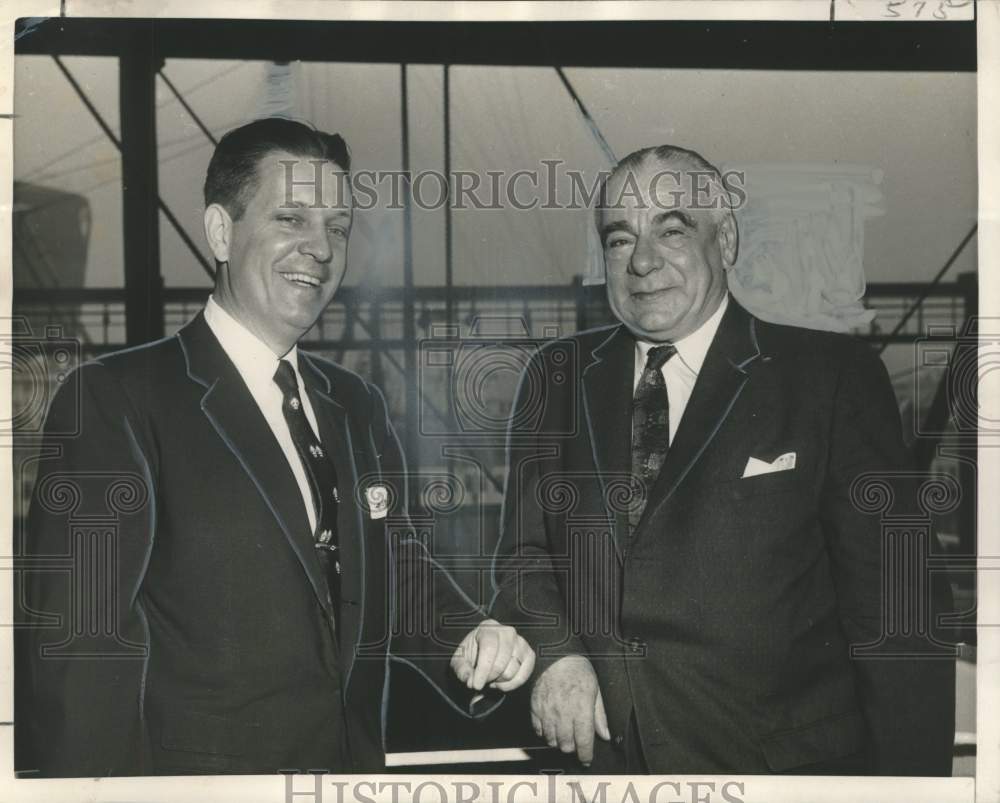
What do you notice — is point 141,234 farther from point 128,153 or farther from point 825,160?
point 825,160

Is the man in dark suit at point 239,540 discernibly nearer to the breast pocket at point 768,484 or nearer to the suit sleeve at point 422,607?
the suit sleeve at point 422,607

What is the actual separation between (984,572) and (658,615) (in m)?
1.05

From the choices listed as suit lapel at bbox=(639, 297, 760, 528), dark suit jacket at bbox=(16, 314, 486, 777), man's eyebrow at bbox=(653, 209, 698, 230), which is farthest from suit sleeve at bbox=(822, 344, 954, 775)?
dark suit jacket at bbox=(16, 314, 486, 777)

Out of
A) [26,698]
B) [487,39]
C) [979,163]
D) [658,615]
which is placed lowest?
[26,698]

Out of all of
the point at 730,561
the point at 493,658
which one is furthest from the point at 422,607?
the point at 730,561

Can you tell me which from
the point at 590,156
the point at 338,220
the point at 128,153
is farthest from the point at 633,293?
the point at 128,153

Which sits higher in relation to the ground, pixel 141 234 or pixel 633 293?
pixel 141 234

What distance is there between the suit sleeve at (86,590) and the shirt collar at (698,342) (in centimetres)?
166

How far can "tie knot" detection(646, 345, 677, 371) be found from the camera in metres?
3.02

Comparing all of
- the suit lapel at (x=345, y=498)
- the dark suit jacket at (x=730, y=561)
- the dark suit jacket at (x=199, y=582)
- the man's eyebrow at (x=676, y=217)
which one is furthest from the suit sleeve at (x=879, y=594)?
the suit lapel at (x=345, y=498)

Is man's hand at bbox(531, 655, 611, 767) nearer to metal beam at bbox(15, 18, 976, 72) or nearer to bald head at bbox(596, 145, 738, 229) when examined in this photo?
bald head at bbox(596, 145, 738, 229)

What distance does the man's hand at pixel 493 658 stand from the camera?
299 centimetres

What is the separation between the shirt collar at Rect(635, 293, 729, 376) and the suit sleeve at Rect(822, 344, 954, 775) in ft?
1.33

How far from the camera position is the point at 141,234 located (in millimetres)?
3029
